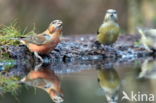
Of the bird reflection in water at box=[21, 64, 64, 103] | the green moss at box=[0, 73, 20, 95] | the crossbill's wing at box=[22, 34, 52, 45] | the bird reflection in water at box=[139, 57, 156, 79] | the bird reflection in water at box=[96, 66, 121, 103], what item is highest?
the crossbill's wing at box=[22, 34, 52, 45]

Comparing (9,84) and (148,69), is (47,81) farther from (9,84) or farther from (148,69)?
(148,69)

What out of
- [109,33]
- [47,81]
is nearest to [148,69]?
[109,33]

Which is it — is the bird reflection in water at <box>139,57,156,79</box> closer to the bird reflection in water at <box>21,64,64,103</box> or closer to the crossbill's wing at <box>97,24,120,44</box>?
the crossbill's wing at <box>97,24,120,44</box>

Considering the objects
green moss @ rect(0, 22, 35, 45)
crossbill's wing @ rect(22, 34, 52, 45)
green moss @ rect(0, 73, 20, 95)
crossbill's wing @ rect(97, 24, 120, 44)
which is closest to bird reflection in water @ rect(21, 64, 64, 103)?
green moss @ rect(0, 73, 20, 95)

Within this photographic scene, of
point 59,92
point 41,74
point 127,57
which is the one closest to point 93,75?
point 41,74

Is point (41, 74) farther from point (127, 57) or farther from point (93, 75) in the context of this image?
point (127, 57)

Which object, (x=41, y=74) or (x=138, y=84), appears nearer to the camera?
(x=138, y=84)

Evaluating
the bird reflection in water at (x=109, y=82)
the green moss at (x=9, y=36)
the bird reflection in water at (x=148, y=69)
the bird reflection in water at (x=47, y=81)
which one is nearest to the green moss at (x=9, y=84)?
the bird reflection in water at (x=47, y=81)

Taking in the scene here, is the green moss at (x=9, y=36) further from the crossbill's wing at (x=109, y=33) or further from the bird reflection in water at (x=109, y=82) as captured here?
the bird reflection in water at (x=109, y=82)
